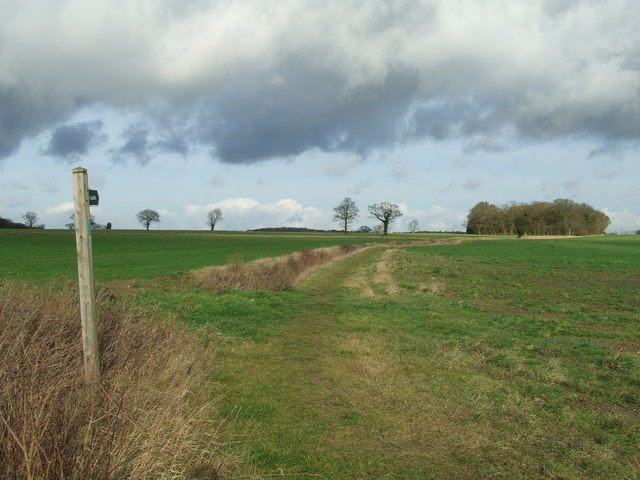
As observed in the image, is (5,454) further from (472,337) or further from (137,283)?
(137,283)

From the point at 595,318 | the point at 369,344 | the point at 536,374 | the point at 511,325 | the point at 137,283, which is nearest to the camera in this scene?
the point at 536,374

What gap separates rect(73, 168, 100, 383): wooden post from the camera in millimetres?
5746

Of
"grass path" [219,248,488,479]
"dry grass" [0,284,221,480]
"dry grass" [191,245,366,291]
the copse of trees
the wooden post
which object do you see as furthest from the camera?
the copse of trees

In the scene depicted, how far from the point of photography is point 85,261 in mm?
5734

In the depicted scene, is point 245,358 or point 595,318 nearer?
point 245,358

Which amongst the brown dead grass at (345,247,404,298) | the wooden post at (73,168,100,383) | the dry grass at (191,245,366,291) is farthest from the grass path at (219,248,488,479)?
the dry grass at (191,245,366,291)

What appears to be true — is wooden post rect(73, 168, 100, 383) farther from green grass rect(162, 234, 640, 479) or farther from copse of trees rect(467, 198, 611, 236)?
copse of trees rect(467, 198, 611, 236)

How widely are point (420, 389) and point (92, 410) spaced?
5800 mm

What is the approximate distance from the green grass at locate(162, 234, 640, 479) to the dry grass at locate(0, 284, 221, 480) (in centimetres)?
88

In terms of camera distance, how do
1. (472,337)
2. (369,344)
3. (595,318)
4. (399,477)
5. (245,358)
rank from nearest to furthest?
(399,477)
(245,358)
(369,344)
(472,337)
(595,318)

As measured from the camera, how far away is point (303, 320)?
A: 15219 mm

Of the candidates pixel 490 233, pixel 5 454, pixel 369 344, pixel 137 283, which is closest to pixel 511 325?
pixel 369 344

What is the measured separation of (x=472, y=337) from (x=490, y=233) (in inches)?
6104

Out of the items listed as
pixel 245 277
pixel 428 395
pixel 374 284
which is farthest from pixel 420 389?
pixel 374 284
